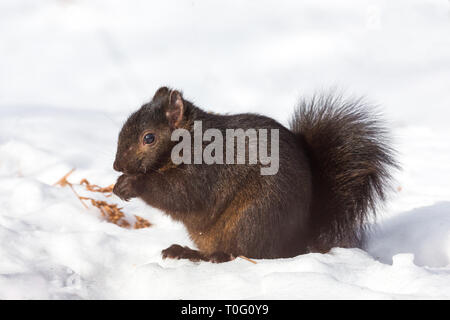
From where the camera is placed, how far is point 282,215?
7.97 feet

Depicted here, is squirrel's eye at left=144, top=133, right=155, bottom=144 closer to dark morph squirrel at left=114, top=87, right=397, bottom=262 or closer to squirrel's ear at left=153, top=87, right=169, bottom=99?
dark morph squirrel at left=114, top=87, right=397, bottom=262

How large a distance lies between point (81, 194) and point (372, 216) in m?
1.68

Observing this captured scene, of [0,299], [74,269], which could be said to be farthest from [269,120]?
[0,299]

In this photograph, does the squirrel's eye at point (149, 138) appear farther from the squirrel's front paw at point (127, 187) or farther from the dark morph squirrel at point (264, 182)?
the squirrel's front paw at point (127, 187)

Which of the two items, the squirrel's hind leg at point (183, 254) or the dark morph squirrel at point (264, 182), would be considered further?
the squirrel's hind leg at point (183, 254)

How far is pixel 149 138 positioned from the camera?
98.5 inches

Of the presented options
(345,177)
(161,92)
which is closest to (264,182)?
(345,177)

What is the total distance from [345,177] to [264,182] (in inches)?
18.6

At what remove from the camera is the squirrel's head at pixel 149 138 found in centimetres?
250

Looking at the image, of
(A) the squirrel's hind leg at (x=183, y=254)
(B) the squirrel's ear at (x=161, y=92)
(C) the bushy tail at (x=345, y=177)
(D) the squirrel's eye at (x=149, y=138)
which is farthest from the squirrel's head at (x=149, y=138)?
(C) the bushy tail at (x=345, y=177)

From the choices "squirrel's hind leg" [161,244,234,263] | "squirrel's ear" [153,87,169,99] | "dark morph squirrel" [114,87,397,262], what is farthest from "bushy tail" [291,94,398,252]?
"squirrel's ear" [153,87,169,99]

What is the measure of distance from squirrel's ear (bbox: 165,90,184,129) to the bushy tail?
0.61 metres
